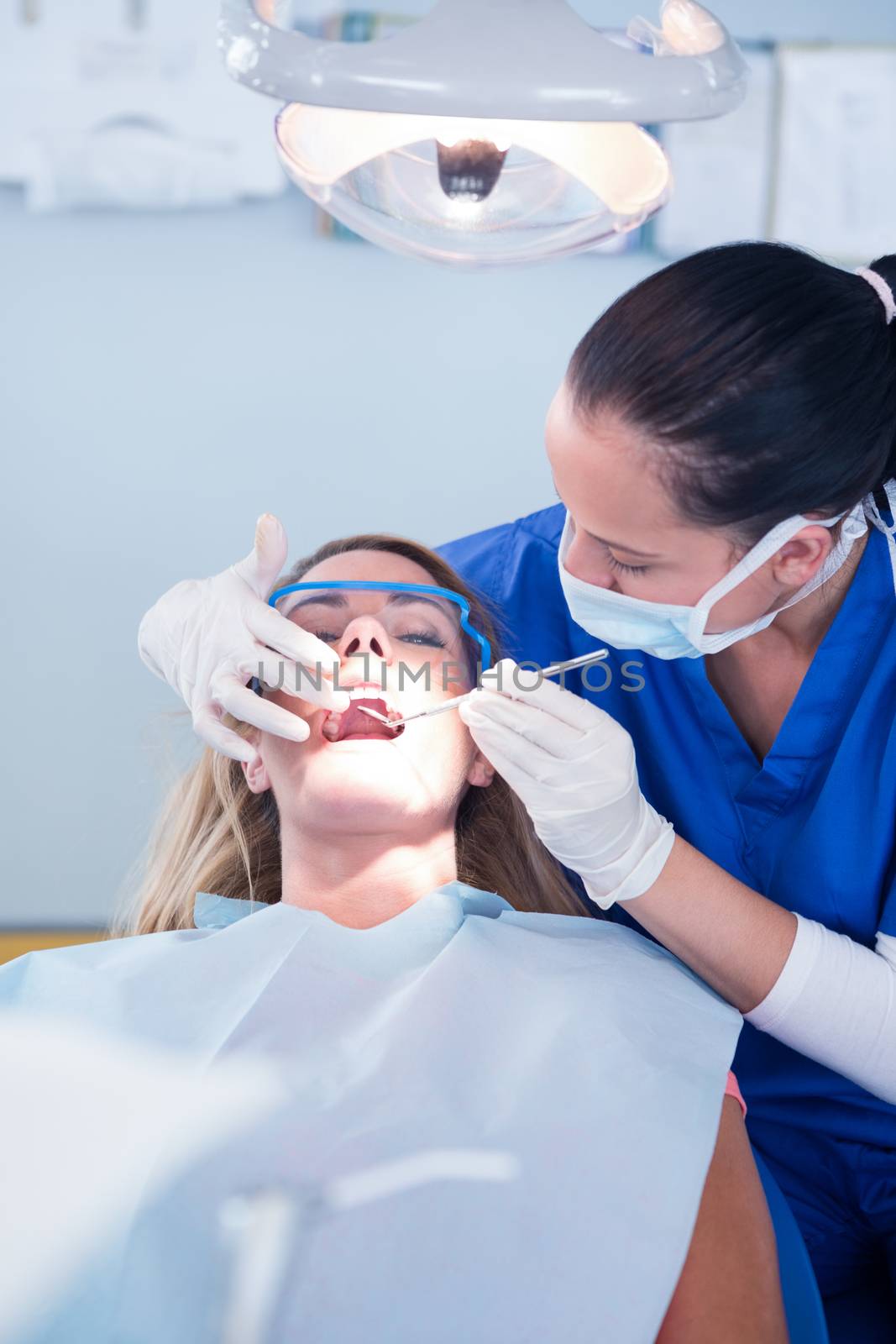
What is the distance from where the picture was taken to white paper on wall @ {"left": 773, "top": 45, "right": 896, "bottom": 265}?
254 cm

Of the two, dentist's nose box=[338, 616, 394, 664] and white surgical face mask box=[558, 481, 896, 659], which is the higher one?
white surgical face mask box=[558, 481, 896, 659]

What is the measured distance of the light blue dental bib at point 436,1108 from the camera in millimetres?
969

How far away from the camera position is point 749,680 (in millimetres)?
1486

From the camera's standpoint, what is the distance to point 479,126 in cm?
114

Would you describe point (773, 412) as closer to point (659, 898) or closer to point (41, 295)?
point (659, 898)

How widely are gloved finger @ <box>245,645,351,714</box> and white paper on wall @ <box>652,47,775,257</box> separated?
1.65 meters

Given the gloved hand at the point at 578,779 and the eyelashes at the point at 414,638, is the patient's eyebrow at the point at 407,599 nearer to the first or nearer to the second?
the eyelashes at the point at 414,638

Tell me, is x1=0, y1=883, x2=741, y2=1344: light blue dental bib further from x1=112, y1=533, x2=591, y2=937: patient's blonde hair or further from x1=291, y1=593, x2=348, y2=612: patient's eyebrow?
x1=291, y1=593, x2=348, y2=612: patient's eyebrow

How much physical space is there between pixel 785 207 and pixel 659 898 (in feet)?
6.14

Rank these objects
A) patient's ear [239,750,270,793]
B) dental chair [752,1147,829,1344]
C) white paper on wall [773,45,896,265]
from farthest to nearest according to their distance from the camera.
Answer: white paper on wall [773,45,896,265]
patient's ear [239,750,270,793]
dental chair [752,1147,829,1344]

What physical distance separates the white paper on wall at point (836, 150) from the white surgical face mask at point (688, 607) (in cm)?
153

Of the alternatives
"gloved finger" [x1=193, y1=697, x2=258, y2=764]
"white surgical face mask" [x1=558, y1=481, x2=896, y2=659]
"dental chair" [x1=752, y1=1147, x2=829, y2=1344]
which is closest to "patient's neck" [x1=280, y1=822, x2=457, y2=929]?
"gloved finger" [x1=193, y1=697, x2=258, y2=764]

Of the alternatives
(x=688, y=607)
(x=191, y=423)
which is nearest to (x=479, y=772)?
(x=688, y=607)

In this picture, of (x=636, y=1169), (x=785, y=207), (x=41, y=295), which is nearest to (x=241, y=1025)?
(x=636, y=1169)
